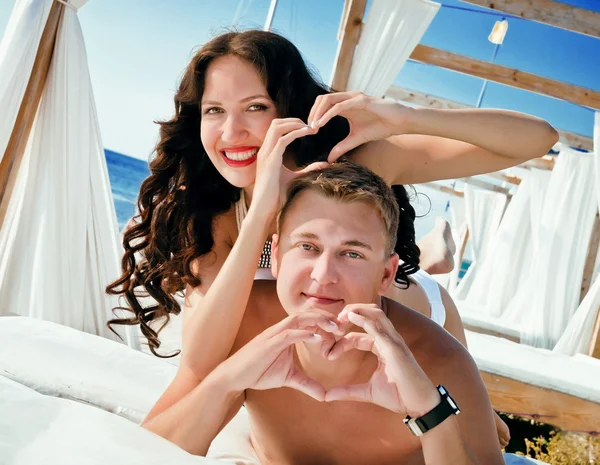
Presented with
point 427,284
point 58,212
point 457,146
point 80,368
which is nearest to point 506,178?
point 427,284

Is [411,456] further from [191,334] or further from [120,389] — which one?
[120,389]

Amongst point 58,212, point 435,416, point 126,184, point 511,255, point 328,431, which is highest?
point 435,416

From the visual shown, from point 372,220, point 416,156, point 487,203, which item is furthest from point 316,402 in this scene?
point 487,203

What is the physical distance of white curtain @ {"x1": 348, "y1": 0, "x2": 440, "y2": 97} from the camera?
5.03 m

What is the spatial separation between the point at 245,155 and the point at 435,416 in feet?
3.29

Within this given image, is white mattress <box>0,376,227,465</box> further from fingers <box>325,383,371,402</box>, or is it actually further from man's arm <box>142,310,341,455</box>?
fingers <box>325,383,371,402</box>

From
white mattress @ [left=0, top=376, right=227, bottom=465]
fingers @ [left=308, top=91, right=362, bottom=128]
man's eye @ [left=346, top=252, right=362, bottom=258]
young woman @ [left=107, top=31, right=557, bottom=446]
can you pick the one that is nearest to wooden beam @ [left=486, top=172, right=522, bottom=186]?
young woman @ [left=107, top=31, right=557, bottom=446]

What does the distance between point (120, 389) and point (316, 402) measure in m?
0.72

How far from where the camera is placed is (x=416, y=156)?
2164 mm

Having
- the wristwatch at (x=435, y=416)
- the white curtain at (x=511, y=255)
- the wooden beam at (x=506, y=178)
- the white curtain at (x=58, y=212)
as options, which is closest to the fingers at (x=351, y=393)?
the wristwatch at (x=435, y=416)

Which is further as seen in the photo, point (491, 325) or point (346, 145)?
point (491, 325)

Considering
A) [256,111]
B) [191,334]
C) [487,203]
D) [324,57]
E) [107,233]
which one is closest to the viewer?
[191,334]

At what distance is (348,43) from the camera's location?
17.0ft

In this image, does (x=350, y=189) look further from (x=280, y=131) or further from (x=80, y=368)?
(x=80, y=368)
